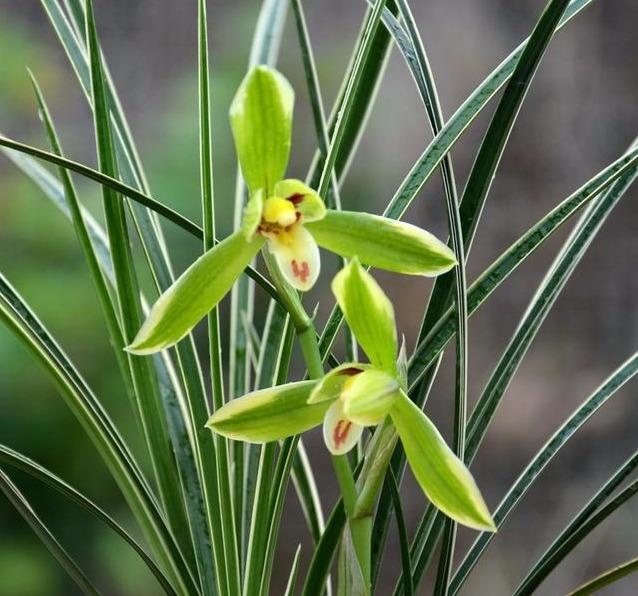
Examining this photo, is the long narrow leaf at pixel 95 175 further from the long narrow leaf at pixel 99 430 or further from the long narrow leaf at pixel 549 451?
the long narrow leaf at pixel 549 451

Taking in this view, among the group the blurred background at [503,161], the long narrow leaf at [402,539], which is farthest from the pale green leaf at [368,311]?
the blurred background at [503,161]

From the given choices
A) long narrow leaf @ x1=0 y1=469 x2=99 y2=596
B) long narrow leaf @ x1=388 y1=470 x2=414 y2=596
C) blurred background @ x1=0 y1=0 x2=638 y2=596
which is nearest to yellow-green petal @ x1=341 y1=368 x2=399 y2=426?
long narrow leaf @ x1=388 y1=470 x2=414 y2=596

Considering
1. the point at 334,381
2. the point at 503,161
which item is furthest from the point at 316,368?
the point at 503,161

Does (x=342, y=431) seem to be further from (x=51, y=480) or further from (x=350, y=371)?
(x=51, y=480)

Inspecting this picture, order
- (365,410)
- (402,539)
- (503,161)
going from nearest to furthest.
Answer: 1. (365,410)
2. (402,539)
3. (503,161)

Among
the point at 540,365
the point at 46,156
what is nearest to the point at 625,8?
the point at 540,365
